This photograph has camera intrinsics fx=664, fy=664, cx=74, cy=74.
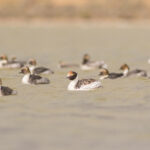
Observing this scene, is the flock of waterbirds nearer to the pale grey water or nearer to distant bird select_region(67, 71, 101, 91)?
distant bird select_region(67, 71, 101, 91)

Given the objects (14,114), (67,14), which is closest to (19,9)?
(67,14)

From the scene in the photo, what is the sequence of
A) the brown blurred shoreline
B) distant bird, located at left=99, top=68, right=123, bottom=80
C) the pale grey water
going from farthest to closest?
1. the brown blurred shoreline
2. distant bird, located at left=99, top=68, right=123, bottom=80
3. the pale grey water

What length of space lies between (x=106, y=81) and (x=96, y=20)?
9561 centimetres

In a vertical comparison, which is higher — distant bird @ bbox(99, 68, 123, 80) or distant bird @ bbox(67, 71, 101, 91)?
distant bird @ bbox(67, 71, 101, 91)

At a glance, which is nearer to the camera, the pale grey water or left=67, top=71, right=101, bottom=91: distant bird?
the pale grey water

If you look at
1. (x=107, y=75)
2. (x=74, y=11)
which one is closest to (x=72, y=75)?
(x=107, y=75)

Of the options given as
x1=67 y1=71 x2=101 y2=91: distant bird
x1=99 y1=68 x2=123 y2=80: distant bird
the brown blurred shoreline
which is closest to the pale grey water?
x1=67 y1=71 x2=101 y2=91: distant bird

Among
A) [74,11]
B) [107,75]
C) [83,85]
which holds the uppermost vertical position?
[83,85]

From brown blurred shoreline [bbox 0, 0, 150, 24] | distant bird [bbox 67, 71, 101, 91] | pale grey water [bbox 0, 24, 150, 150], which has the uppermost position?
pale grey water [bbox 0, 24, 150, 150]

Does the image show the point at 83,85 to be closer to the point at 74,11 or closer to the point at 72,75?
the point at 72,75

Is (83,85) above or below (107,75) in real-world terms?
above

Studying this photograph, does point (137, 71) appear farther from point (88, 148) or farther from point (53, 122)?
point (88, 148)

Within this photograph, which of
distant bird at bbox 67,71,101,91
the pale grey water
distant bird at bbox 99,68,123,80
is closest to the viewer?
the pale grey water

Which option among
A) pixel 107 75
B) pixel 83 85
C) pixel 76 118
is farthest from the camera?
pixel 107 75
